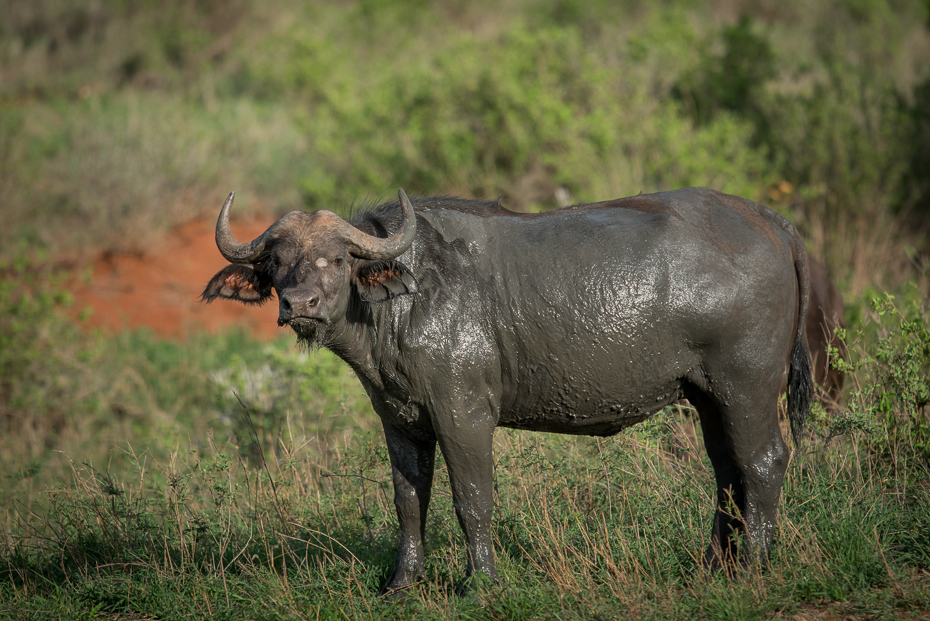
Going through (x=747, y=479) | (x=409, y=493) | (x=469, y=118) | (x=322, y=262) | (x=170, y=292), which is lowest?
(x=170, y=292)

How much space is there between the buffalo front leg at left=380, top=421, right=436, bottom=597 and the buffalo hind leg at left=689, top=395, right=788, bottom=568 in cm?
155

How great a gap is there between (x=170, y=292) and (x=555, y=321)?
35.7 feet

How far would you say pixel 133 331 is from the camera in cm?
1223

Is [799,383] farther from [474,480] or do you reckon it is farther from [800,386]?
[474,480]

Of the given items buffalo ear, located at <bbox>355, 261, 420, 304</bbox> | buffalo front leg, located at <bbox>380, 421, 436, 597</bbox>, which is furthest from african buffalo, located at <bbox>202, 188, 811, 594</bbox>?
buffalo front leg, located at <bbox>380, 421, 436, 597</bbox>

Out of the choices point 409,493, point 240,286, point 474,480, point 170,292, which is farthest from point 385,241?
point 170,292

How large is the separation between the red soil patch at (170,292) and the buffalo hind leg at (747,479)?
348 inches

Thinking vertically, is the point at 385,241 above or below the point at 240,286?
above

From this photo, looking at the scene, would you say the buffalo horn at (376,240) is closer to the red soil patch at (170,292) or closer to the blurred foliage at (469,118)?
the blurred foliage at (469,118)

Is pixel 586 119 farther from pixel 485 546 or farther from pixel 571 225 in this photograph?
pixel 485 546

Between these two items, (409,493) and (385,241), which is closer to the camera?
(385,241)

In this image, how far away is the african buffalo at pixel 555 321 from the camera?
13.5ft

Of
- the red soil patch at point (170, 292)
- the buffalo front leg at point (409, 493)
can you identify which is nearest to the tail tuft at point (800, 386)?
the buffalo front leg at point (409, 493)

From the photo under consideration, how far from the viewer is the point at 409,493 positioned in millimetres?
4559
